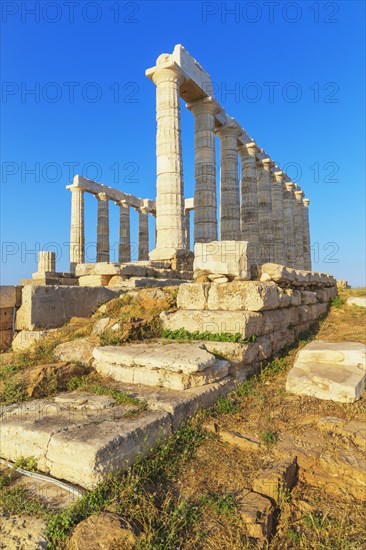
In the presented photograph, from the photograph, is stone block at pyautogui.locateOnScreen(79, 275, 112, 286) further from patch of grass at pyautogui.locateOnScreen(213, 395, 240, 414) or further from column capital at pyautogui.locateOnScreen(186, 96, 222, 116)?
column capital at pyautogui.locateOnScreen(186, 96, 222, 116)

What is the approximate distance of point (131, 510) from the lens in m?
2.34

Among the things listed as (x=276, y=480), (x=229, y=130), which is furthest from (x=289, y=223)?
(x=276, y=480)

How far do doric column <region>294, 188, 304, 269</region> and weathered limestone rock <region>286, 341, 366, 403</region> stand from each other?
2765cm

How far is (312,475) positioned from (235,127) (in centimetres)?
2064

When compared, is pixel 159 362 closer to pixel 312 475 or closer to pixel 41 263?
pixel 312 475

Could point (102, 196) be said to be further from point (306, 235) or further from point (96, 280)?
point (306, 235)

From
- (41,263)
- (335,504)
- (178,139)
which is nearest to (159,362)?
(335,504)

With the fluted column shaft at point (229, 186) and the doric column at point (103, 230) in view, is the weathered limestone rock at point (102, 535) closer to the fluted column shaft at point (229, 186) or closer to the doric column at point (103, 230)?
the fluted column shaft at point (229, 186)

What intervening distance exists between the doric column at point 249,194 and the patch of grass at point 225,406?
19070mm

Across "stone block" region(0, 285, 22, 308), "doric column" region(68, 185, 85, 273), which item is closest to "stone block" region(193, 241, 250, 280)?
"stone block" region(0, 285, 22, 308)

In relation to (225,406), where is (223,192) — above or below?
above

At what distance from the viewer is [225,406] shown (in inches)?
162

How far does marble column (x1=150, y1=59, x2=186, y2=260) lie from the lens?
14812 mm

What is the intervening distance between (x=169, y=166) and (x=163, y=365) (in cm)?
1200
